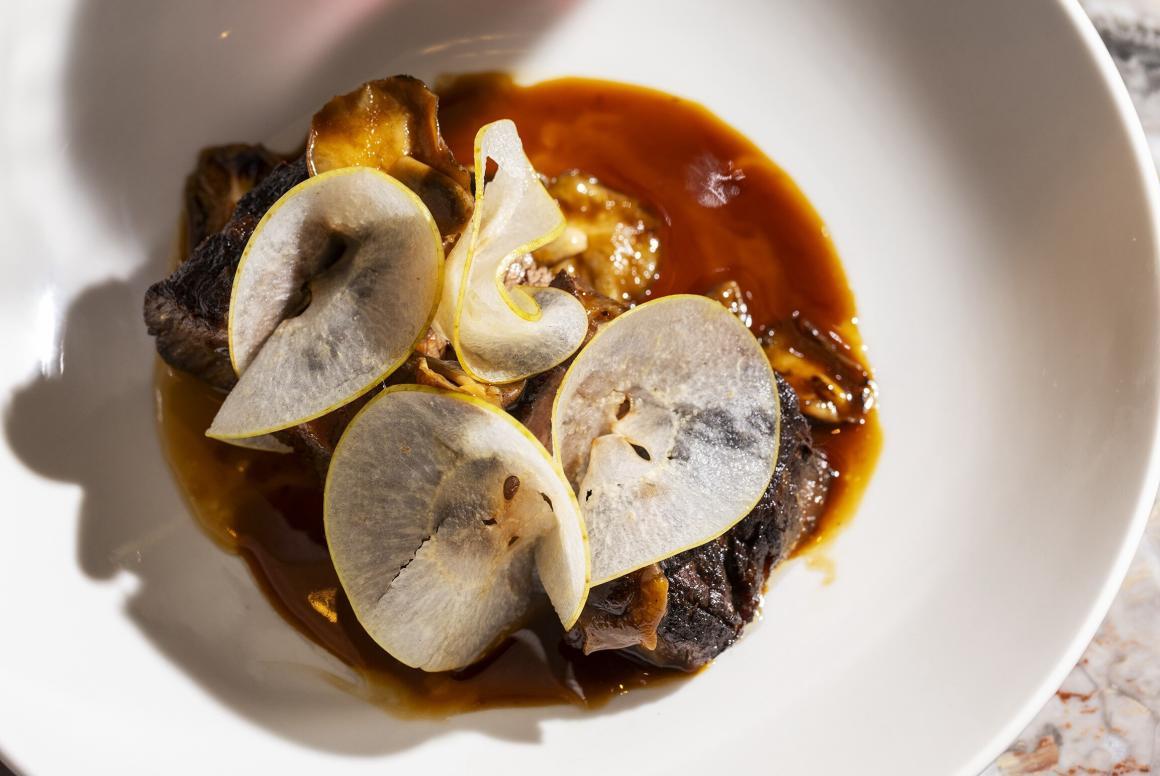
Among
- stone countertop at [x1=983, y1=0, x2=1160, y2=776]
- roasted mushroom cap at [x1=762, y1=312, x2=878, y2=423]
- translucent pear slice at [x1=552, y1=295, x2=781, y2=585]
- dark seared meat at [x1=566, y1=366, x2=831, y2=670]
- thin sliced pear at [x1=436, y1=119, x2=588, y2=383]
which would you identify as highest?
thin sliced pear at [x1=436, y1=119, x2=588, y2=383]

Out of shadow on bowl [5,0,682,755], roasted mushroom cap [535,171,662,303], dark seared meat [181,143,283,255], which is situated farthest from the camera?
roasted mushroom cap [535,171,662,303]

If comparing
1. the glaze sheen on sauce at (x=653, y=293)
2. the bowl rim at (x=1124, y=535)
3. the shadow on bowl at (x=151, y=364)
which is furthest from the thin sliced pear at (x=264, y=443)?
the bowl rim at (x=1124, y=535)

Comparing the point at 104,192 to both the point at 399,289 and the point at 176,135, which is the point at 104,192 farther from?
the point at 399,289

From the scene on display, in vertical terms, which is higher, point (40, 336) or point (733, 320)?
point (733, 320)

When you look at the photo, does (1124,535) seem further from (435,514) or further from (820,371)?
(435,514)

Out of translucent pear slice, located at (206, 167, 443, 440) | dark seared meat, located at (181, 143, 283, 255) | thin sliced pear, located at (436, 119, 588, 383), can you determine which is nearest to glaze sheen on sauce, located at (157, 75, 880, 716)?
dark seared meat, located at (181, 143, 283, 255)

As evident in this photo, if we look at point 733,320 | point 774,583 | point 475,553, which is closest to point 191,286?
point 475,553

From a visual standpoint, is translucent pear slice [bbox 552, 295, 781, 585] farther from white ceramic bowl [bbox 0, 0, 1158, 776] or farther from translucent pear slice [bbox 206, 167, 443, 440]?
white ceramic bowl [bbox 0, 0, 1158, 776]
